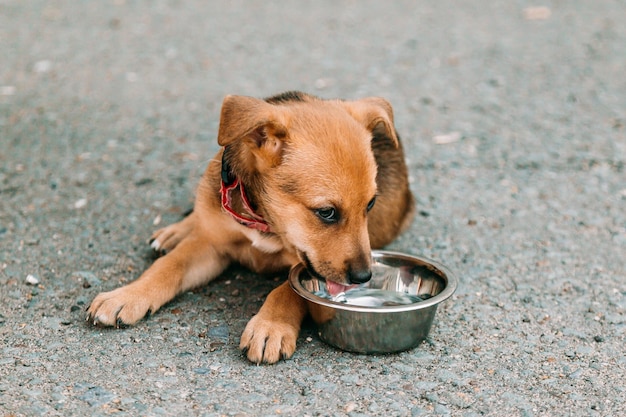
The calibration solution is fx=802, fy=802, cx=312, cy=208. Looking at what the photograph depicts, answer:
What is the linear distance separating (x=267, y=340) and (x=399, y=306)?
2.29 feet

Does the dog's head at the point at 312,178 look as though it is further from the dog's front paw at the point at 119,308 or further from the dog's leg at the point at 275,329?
the dog's front paw at the point at 119,308

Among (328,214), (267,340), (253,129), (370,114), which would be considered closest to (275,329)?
(267,340)

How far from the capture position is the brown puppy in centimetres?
409

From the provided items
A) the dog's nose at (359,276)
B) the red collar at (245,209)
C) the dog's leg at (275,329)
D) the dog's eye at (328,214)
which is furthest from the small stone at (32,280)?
the dog's nose at (359,276)

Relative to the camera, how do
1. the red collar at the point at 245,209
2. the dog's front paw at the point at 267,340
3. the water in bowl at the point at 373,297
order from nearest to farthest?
the dog's front paw at the point at 267,340 → the red collar at the point at 245,209 → the water in bowl at the point at 373,297

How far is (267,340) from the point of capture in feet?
13.5

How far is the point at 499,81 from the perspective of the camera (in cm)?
882

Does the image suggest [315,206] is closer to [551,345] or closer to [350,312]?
[350,312]

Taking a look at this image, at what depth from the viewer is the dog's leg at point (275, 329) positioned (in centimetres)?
407

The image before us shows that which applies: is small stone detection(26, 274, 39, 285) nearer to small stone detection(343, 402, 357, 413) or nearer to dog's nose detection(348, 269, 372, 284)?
dog's nose detection(348, 269, 372, 284)

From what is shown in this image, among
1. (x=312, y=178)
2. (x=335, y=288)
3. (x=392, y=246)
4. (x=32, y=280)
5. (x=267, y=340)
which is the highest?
(x=312, y=178)

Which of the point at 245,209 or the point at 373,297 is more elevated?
the point at 245,209

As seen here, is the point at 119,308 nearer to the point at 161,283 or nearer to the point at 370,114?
the point at 161,283

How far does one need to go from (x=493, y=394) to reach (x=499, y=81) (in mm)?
5542
